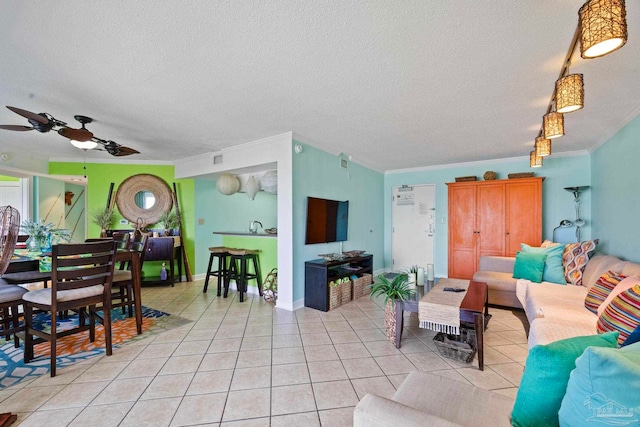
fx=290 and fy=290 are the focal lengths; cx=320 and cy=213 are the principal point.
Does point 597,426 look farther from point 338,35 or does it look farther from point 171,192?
point 171,192

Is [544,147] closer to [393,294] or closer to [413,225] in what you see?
[393,294]

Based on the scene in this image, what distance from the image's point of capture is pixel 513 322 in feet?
10.6

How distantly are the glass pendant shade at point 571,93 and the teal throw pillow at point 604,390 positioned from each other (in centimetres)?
144

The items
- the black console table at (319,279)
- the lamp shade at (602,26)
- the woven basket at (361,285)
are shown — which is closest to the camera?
the lamp shade at (602,26)

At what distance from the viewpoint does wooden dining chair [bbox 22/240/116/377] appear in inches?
85.3

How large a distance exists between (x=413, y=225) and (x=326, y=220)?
2.59m

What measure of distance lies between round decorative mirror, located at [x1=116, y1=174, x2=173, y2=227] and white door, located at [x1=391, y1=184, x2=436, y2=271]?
460 cm

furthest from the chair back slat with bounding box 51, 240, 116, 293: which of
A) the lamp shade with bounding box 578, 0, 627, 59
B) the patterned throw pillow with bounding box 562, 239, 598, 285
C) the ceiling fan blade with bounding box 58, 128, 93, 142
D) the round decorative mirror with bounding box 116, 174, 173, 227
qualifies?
the patterned throw pillow with bounding box 562, 239, 598, 285

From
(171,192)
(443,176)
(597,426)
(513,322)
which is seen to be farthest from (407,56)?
(171,192)

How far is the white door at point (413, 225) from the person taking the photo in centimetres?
594

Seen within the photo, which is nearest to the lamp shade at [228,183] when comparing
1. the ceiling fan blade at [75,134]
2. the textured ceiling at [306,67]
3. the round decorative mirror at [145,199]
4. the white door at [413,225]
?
the textured ceiling at [306,67]

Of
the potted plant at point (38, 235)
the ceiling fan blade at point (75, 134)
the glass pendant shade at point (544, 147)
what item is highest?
the ceiling fan blade at point (75, 134)

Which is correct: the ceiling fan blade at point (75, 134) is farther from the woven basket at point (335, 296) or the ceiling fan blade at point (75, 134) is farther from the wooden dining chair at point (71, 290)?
the woven basket at point (335, 296)

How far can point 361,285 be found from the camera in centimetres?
443
